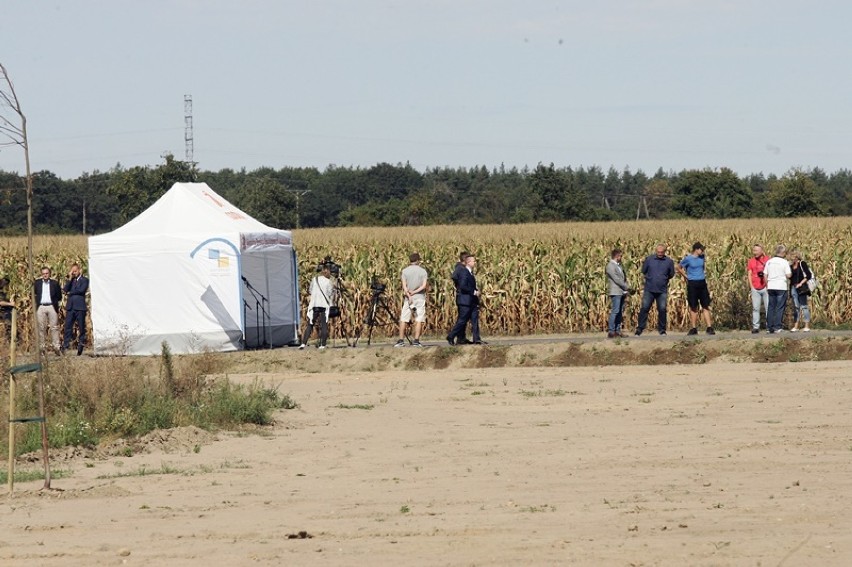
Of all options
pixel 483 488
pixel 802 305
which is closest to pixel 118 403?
pixel 483 488

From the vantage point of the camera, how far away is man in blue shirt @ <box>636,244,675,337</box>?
26.9 meters

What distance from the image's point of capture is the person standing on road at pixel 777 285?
26422 millimetres

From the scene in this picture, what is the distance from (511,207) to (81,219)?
3104cm

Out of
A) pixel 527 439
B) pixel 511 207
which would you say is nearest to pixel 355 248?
pixel 527 439

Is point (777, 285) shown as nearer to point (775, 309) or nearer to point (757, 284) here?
point (775, 309)

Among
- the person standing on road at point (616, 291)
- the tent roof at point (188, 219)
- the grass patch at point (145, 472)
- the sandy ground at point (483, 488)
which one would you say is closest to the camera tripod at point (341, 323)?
the tent roof at point (188, 219)

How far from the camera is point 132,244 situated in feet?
86.7

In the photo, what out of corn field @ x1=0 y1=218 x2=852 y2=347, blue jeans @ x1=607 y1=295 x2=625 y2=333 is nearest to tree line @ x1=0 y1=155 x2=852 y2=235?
corn field @ x1=0 y1=218 x2=852 y2=347

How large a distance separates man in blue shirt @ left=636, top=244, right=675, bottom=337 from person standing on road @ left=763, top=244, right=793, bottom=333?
1898 mm

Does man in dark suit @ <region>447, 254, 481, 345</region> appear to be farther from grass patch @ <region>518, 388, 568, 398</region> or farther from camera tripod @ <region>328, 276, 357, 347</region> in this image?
camera tripod @ <region>328, 276, 357, 347</region>

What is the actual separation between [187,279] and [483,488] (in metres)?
15.3

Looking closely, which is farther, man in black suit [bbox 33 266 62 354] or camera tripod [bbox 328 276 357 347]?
camera tripod [bbox 328 276 357 347]

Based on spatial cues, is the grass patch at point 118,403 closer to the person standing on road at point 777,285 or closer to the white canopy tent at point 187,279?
the white canopy tent at point 187,279

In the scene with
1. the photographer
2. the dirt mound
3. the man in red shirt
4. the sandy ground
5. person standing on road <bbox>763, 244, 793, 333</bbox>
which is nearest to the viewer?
the sandy ground
